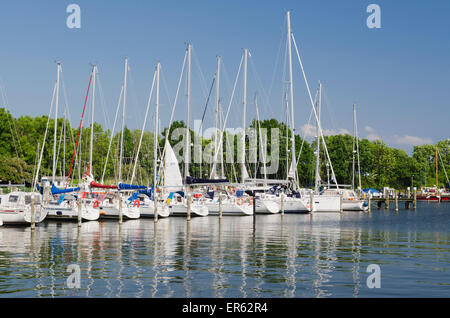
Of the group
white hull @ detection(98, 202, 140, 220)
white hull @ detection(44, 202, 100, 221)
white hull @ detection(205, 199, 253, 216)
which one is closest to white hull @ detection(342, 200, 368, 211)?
white hull @ detection(205, 199, 253, 216)

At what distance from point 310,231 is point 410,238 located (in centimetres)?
809

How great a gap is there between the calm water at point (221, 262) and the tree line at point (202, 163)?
44940mm

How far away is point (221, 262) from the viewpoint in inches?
1110

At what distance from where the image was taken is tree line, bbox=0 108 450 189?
3974 inches

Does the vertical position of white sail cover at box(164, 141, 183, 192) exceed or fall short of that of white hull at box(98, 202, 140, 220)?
it exceeds it

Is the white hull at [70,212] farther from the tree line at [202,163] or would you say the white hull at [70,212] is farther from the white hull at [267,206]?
the tree line at [202,163]

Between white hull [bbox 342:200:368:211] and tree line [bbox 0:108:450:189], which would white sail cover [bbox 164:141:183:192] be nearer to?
tree line [bbox 0:108:450:189]

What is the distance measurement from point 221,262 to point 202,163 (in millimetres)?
100869

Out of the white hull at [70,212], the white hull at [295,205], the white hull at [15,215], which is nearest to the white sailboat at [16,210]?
the white hull at [15,215]

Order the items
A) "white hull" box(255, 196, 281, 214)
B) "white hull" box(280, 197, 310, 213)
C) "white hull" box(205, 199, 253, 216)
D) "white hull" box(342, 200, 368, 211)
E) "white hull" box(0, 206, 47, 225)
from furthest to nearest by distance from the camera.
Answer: "white hull" box(342, 200, 368, 211) < "white hull" box(280, 197, 310, 213) < "white hull" box(255, 196, 281, 214) < "white hull" box(205, 199, 253, 216) < "white hull" box(0, 206, 47, 225)

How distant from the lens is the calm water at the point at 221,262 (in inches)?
852

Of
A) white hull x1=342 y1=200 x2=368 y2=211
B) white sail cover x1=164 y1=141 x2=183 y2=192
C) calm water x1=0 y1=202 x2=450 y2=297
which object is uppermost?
white sail cover x1=164 y1=141 x2=183 y2=192

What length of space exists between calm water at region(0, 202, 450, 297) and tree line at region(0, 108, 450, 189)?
4494 centimetres
